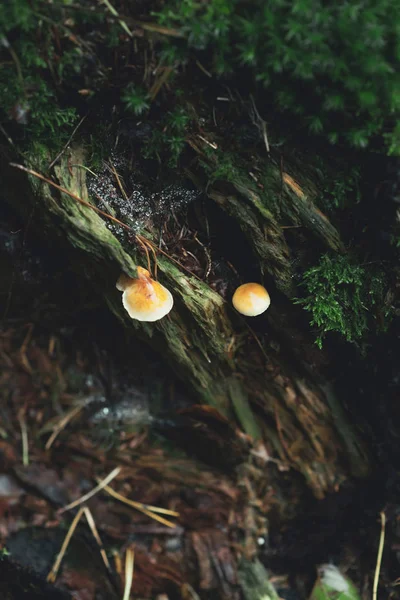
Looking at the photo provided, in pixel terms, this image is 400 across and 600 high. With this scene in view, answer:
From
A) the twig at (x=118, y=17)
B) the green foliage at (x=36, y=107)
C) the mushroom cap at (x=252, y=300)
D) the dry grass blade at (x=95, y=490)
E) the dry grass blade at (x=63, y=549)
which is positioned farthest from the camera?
the dry grass blade at (x=95, y=490)

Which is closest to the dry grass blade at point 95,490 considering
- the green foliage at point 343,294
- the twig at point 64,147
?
the green foliage at point 343,294

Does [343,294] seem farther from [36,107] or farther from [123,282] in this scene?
[36,107]

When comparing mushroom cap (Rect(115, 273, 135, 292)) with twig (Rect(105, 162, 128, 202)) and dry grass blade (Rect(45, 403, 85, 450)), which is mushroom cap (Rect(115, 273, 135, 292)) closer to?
twig (Rect(105, 162, 128, 202))

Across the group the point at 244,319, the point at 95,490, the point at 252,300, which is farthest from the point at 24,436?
the point at 252,300

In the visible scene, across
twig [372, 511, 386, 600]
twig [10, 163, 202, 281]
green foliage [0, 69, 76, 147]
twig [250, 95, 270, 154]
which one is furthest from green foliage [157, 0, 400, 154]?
twig [372, 511, 386, 600]

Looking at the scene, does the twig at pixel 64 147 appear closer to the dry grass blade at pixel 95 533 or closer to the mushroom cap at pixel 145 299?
the mushroom cap at pixel 145 299

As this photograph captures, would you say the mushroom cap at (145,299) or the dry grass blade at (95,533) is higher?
the mushroom cap at (145,299)
